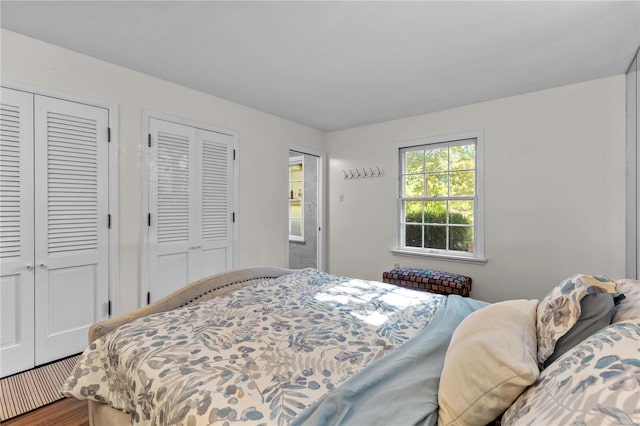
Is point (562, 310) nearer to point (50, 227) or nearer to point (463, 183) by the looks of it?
point (463, 183)

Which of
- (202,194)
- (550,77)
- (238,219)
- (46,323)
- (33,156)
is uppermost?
(550,77)

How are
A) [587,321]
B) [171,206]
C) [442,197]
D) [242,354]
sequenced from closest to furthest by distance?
[587,321]
[242,354]
[171,206]
[442,197]

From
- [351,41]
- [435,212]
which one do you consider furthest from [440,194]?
[351,41]

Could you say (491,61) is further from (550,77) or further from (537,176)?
(537,176)

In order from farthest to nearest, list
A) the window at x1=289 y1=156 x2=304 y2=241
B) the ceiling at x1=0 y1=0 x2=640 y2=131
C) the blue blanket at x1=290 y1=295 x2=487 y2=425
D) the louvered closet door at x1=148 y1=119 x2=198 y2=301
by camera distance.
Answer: the window at x1=289 y1=156 x2=304 y2=241, the louvered closet door at x1=148 y1=119 x2=198 y2=301, the ceiling at x1=0 y1=0 x2=640 y2=131, the blue blanket at x1=290 y1=295 x2=487 y2=425

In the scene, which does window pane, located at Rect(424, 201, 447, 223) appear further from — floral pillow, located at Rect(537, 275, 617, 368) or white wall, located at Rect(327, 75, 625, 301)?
floral pillow, located at Rect(537, 275, 617, 368)

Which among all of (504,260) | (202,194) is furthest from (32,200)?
(504,260)

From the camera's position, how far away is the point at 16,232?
7.31 feet

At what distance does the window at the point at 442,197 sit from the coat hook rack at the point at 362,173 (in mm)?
335

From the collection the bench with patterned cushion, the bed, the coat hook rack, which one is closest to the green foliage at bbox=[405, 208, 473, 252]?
the bench with patterned cushion

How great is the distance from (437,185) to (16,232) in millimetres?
4194

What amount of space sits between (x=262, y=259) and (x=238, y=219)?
2.15ft

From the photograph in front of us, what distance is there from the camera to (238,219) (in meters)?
3.68

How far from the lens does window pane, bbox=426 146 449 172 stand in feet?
12.7
